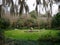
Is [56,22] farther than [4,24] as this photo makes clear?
No

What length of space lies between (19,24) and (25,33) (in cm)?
500

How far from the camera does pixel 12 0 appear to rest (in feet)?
14.2

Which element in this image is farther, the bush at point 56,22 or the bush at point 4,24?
the bush at point 4,24

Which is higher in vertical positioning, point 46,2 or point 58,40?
point 46,2

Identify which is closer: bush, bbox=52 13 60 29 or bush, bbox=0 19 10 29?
bush, bbox=52 13 60 29

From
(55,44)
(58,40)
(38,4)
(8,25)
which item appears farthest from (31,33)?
(38,4)

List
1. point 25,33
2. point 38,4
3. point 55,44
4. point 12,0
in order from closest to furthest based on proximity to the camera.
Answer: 1. point 12,0
2. point 38,4
3. point 55,44
4. point 25,33

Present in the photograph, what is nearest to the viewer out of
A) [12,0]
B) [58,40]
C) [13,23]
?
[12,0]

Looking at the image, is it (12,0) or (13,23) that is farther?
(13,23)

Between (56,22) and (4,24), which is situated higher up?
(56,22)

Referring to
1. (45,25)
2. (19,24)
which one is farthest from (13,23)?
(45,25)

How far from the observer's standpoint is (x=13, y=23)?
91.6 ft

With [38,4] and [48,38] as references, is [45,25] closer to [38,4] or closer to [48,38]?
[48,38]

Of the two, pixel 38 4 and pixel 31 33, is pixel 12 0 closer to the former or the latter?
pixel 38 4
